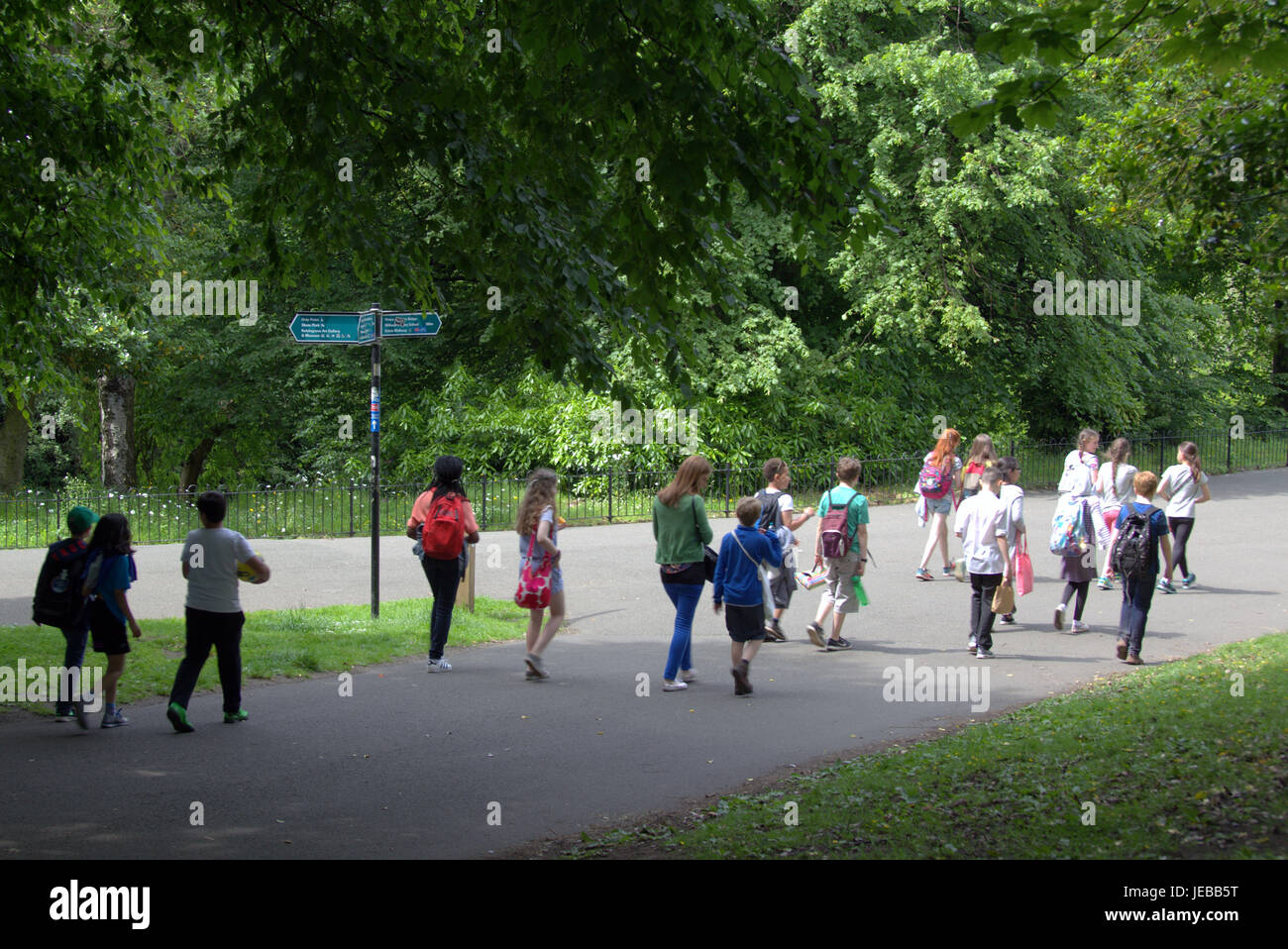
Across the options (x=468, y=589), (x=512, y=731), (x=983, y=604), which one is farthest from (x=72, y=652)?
(x=983, y=604)

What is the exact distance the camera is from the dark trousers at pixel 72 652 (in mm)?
8398

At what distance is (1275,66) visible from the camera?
17.5 ft

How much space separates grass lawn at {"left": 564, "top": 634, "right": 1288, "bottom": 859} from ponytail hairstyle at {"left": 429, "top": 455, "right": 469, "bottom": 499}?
174 inches

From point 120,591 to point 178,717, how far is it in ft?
3.23

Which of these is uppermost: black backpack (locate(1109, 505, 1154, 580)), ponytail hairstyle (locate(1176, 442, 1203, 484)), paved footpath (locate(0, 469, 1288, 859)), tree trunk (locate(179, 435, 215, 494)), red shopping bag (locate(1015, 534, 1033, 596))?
tree trunk (locate(179, 435, 215, 494))

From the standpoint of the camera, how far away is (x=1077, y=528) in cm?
1204

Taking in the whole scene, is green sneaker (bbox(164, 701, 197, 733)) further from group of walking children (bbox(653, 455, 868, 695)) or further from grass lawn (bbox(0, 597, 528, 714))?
group of walking children (bbox(653, 455, 868, 695))

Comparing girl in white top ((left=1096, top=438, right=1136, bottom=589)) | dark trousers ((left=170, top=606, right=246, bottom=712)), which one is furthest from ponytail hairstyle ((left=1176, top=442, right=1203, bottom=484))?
dark trousers ((left=170, top=606, right=246, bottom=712))

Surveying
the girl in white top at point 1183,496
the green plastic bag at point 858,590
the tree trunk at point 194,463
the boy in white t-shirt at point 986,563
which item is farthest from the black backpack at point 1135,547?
the tree trunk at point 194,463

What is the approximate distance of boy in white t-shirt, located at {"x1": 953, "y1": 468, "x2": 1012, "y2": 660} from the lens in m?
10.8

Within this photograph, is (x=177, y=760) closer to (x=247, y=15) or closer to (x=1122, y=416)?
(x=247, y=15)

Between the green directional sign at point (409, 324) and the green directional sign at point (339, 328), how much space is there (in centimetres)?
14

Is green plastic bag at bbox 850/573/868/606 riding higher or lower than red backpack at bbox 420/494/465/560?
lower
